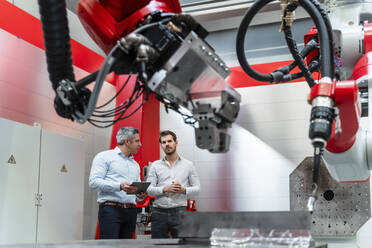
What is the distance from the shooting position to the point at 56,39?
1.26 meters

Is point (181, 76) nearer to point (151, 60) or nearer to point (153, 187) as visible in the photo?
point (151, 60)

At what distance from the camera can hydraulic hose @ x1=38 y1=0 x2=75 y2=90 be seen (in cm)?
122

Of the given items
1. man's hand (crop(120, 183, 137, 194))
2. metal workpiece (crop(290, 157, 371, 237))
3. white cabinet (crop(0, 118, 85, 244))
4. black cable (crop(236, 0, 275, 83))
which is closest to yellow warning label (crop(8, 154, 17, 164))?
white cabinet (crop(0, 118, 85, 244))

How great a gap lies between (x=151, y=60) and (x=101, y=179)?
2.46 metres

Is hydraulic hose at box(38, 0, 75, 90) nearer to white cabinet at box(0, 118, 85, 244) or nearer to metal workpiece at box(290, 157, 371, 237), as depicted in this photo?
metal workpiece at box(290, 157, 371, 237)

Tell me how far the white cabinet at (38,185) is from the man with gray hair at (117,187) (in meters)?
0.68

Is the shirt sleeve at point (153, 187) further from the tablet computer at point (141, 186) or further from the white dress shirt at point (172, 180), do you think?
the tablet computer at point (141, 186)

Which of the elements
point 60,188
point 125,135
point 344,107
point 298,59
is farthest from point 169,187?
point 344,107

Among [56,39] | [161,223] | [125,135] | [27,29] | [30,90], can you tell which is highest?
[27,29]

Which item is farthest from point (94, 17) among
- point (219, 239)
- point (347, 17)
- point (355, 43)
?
point (347, 17)

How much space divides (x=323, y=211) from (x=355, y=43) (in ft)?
3.02

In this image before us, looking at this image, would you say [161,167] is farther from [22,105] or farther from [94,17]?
[94,17]

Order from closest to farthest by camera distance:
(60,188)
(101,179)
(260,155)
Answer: (101,179) < (60,188) < (260,155)

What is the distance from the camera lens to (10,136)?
3672 millimetres
